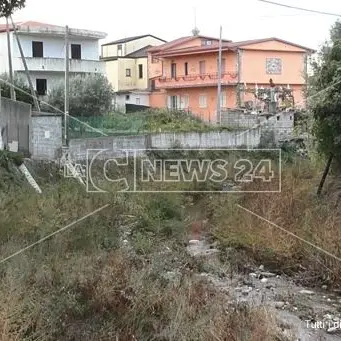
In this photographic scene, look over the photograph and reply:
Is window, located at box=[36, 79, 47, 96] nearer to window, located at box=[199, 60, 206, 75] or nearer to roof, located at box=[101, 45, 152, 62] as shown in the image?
roof, located at box=[101, 45, 152, 62]

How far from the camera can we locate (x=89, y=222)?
28.9 ft

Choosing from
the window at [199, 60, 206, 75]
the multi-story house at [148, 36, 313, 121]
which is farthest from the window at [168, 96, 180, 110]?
the window at [199, 60, 206, 75]

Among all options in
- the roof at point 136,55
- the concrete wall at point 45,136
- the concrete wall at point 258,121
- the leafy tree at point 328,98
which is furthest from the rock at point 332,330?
the roof at point 136,55

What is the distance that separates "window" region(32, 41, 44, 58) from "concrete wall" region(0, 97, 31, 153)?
13612 mm

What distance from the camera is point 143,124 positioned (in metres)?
20.7

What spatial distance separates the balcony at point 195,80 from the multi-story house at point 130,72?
1519 millimetres

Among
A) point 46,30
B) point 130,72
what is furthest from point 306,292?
point 130,72

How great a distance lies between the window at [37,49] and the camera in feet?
90.5

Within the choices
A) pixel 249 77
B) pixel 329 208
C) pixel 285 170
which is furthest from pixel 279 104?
pixel 329 208

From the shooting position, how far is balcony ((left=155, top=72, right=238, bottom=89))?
28.9 metres

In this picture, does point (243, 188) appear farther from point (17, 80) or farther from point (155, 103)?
point (155, 103)

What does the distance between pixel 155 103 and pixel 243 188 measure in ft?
71.0

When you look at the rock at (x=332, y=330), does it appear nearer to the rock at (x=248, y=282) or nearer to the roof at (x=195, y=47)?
the rock at (x=248, y=282)

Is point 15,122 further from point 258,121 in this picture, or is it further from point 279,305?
point 258,121
